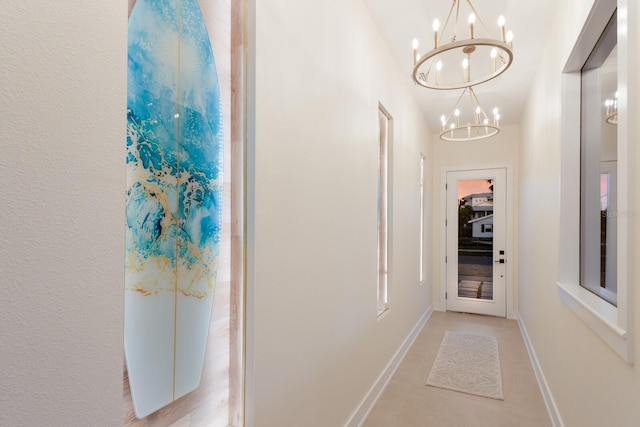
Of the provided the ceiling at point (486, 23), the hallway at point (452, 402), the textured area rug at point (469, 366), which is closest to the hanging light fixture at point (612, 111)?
the ceiling at point (486, 23)

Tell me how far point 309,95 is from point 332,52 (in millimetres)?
426

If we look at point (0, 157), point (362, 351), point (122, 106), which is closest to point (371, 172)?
point (362, 351)

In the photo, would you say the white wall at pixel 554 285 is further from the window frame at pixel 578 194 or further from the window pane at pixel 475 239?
the window pane at pixel 475 239

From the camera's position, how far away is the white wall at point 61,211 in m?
0.64

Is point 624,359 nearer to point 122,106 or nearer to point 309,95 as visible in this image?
point 309,95

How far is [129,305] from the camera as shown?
0.94 m

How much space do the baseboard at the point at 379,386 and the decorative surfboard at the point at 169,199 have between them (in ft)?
4.96

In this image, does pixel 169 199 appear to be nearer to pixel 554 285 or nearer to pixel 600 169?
pixel 600 169

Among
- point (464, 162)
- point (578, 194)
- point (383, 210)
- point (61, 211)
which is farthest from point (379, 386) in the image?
point (464, 162)

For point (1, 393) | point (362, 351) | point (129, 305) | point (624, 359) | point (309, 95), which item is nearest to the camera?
point (1, 393)

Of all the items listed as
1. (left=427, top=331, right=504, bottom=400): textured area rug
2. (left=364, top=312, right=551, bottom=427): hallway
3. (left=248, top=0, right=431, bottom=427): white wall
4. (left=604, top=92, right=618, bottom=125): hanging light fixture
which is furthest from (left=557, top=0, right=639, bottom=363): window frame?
(left=248, top=0, right=431, bottom=427): white wall

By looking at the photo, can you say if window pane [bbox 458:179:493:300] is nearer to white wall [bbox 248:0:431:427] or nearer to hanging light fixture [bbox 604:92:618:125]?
white wall [bbox 248:0:431:427]

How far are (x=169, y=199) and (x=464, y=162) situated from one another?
204 inches

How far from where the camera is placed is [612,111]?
175 centimetres
